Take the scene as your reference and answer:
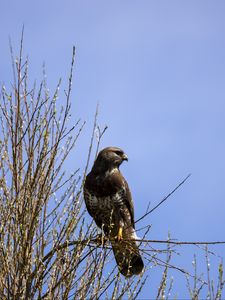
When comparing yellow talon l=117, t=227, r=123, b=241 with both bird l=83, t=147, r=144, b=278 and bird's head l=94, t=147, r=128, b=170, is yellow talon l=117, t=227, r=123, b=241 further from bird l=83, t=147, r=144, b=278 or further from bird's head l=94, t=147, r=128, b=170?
bird's head l=94, t=147, r=128, b=170

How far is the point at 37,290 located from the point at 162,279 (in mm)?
1516

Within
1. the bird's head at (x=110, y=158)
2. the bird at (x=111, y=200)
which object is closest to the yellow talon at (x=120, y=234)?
the bird at (x=111, y=200)

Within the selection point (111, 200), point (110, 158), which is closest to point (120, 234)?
point (111, 200)

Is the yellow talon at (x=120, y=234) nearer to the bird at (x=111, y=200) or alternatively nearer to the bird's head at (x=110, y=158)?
the bird at (x=111, y=200)

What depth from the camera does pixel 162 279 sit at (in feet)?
19.9

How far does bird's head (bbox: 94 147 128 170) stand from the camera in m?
7.02

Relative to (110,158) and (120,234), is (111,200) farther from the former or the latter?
(110,158)

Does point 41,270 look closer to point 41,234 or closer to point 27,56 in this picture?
point 41,234

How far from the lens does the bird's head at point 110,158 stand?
7.02 m

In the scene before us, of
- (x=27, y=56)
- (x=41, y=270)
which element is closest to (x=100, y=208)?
(x=41, y=270)

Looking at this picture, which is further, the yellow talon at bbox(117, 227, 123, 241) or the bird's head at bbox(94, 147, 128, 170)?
the bird's head at bbox(94, 147, 128, 170)

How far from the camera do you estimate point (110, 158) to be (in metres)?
7.07

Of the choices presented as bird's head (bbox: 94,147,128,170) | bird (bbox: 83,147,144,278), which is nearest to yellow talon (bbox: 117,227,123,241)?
bird (bbox: 83,147,144,278)

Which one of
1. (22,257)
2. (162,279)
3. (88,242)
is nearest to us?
(22,257)
